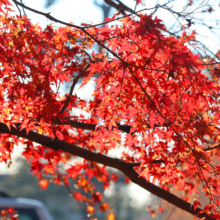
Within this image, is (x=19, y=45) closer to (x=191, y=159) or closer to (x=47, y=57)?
(x=47, y=57)

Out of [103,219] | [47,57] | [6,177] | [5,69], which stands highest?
[6,177]

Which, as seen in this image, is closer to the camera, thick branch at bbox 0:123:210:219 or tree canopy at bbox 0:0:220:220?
tree canopy at bbox 0:0:220:220

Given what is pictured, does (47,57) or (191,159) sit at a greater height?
(47,57)

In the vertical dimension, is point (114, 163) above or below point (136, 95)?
below

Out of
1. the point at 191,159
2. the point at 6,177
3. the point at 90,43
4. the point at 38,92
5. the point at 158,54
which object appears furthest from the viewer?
the point at 6,177

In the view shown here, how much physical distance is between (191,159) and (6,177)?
2161 cm

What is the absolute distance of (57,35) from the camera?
3.36 metres

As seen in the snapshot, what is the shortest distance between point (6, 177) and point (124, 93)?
21734mm

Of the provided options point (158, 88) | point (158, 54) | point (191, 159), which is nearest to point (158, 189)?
point (191, 159)

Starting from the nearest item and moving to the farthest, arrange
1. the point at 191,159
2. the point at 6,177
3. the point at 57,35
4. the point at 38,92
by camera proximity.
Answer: the point at 38,92 < the point at 191,159 < the point at 57,35 < the point at 6,177

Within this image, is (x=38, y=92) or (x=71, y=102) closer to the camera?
(x=38, y=92)

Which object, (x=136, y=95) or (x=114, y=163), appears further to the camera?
(x=114, y=163)

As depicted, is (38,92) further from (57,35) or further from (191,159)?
(191,159)

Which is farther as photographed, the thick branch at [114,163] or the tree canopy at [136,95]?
the thick branch at [114,163]
